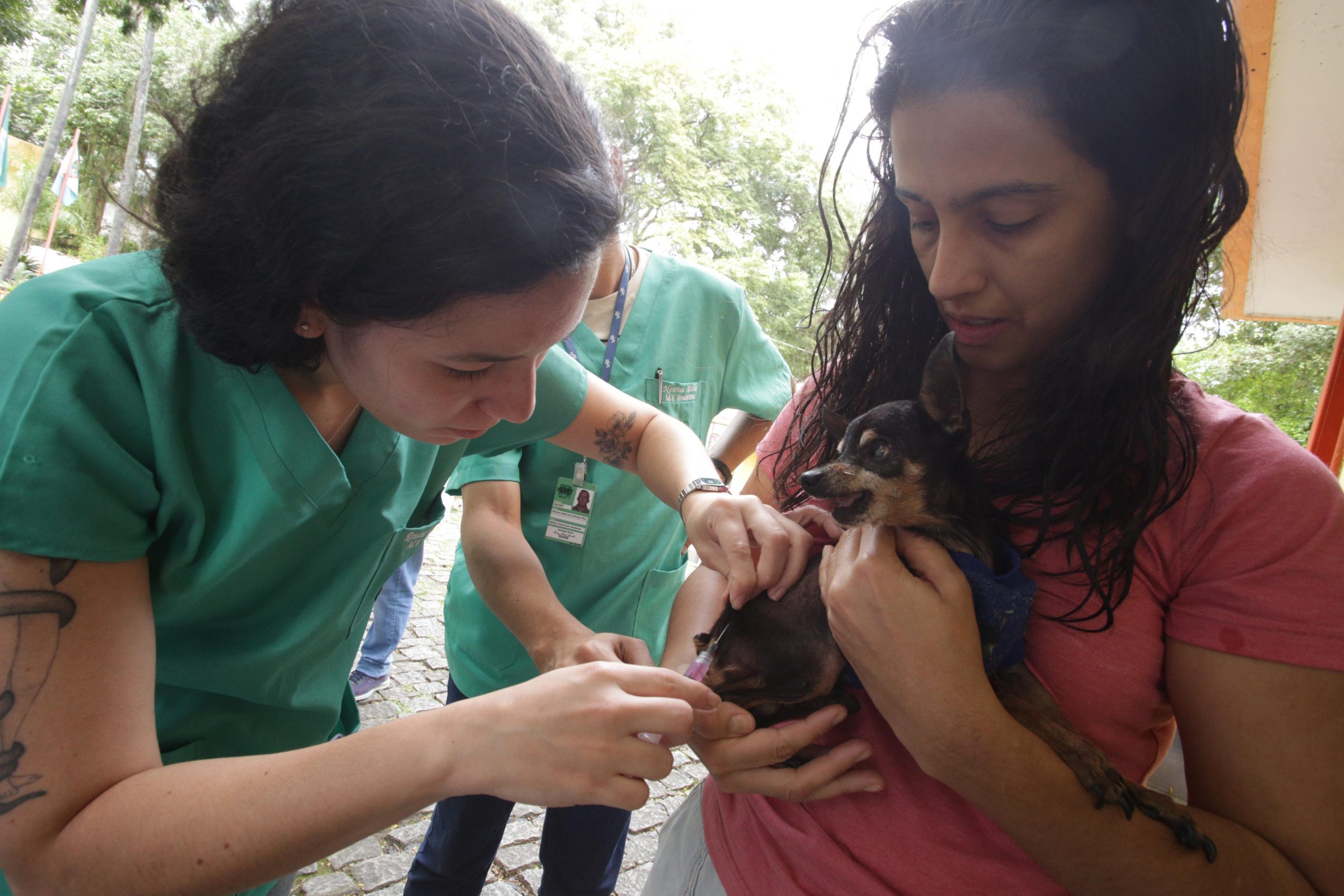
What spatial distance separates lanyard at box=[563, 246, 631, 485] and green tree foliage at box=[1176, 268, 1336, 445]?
710 cm

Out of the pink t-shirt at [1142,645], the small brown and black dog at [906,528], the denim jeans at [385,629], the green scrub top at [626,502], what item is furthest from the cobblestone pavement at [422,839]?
the pink t-shirt at [1142,645]

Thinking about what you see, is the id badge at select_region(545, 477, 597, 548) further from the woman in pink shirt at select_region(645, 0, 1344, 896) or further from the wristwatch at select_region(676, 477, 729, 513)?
the woman in pink shirt at select_region(645, 0, 1344, 896)

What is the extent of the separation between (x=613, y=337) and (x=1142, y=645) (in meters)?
1.85

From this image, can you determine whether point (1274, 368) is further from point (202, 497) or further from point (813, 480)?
point (202, 497)

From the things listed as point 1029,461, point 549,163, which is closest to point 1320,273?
point 1029,461

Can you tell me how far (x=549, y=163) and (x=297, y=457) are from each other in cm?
72

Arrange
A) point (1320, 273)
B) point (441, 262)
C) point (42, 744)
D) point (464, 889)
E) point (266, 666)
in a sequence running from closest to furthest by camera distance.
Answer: point (42, 744), point (441, 262), point (266, 666), point (464, 889), point (1320, 273)

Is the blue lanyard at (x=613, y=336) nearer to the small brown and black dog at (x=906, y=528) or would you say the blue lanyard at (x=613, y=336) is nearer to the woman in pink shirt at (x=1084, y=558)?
the small brown and black dog at (x=906, y=528)

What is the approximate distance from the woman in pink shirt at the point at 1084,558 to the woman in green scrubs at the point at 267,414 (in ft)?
1.23

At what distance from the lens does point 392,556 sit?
1.74 metres

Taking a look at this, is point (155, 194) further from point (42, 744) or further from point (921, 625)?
point (921, 625)

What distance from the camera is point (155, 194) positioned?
135 centimetres

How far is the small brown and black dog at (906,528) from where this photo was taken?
1.26m

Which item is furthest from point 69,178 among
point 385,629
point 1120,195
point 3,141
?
point 1120,195
